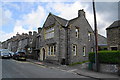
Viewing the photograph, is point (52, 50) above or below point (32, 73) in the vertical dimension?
above

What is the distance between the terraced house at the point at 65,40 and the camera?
69.5 ft

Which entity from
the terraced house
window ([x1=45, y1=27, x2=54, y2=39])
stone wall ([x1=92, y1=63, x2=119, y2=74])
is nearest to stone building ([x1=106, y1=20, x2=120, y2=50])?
the terraced house

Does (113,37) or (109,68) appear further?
(113,37)

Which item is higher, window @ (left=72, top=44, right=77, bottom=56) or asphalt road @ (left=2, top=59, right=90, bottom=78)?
window @ (left=72, top=44, right=77, bottom=56)

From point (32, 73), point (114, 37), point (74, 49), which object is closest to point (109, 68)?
point (32, 73)

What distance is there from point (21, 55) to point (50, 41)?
6968mm

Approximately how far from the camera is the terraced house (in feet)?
69.5

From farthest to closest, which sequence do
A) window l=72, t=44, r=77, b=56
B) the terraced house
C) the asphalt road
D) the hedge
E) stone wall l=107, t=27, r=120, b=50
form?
window l=72, t=44, r=77, b=56 → the terraced house → stone wall l=107, t=27, r=120, b=50 → the hedge → the asphalt road

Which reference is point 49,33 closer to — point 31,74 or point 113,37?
point 113,37

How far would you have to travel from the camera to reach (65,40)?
844 inches

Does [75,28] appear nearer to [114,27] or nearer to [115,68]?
[114,27]

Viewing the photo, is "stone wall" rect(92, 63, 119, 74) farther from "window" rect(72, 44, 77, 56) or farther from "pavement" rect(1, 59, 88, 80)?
"window" rect(72, 44, 77, 56)

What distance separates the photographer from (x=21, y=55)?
83.8 feet

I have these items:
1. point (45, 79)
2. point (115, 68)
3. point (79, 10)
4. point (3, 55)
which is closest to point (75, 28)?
point (79, 10)
